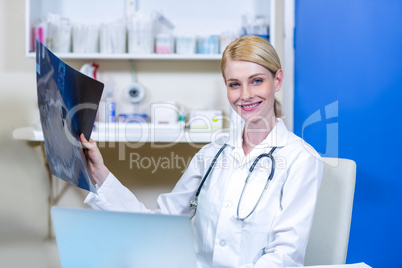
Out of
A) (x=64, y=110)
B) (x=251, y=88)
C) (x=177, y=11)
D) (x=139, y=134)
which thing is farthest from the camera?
(x=177, y=11)

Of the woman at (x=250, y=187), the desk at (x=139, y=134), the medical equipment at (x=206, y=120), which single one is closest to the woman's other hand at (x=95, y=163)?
the woman at (x=250, y=187)

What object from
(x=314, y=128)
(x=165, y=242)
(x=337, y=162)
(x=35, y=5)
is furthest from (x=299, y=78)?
(x=165, y=242)

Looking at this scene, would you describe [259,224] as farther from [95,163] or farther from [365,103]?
[365,103]

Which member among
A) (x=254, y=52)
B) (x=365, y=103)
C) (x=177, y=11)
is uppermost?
(x=177, y=11)

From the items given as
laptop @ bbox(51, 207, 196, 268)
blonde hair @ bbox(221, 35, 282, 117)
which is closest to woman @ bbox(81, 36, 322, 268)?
blonde hair @ bbox(221, 35, 282, 117)

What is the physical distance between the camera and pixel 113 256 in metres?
0.62

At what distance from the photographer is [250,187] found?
1.08 meters

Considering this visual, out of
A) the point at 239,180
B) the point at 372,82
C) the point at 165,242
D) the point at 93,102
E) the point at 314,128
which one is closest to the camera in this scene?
the point at 165,242

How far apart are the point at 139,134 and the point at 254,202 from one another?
1.04m

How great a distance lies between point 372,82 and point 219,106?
0.81 metres

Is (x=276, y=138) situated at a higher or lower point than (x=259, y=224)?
higher

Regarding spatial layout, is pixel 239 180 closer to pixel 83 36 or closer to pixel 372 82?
pixel 372 82

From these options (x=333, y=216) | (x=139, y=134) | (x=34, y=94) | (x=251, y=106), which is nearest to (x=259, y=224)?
(x=333, y=216)

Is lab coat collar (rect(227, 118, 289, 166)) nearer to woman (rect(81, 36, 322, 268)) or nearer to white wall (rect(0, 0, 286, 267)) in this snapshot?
woman (rect(81, 36, 322, 268))
